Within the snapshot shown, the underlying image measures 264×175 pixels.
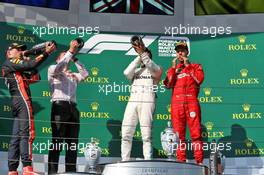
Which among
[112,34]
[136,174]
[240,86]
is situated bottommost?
[136,174]

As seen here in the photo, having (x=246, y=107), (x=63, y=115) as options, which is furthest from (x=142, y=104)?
(x=246, y=107)

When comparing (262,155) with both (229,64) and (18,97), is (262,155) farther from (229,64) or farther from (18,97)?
(18,97)

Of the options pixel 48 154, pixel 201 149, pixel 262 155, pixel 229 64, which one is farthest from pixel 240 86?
pixel 48 154

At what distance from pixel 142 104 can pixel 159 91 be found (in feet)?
4.69

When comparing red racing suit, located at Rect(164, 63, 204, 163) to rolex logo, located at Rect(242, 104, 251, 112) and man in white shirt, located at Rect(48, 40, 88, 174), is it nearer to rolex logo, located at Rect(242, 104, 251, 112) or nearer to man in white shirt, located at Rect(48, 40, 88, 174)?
rolex logo, located at Rect(242, 104, 251, 112)

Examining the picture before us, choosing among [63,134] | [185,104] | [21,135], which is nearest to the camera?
[21,135]

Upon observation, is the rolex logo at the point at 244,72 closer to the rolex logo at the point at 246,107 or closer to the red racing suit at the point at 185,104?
the rolex logo at the point at 246,107

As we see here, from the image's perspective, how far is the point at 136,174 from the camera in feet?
25.3

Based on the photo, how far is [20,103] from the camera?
9250 millimetres

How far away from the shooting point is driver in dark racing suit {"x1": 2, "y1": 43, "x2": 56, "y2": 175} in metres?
8.98

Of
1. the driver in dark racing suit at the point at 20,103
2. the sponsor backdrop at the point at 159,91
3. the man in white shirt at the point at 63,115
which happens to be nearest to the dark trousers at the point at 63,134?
the man in white shirt at the point at 63,115

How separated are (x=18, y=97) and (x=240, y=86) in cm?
361

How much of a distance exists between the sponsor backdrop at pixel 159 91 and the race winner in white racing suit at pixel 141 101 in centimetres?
94

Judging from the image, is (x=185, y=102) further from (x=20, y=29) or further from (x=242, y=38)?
(x=20, y=29)
